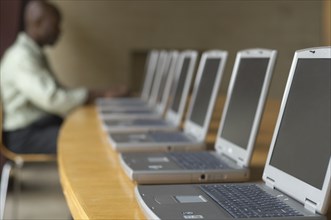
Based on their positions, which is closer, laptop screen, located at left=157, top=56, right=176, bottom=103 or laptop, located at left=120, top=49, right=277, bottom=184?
laptop, located at left=120, top=49, right=277, bottom=184

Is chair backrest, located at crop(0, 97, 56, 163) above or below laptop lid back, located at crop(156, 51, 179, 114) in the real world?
below

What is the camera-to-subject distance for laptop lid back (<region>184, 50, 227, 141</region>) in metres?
2.31

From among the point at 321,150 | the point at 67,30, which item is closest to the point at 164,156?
the point at 321,150

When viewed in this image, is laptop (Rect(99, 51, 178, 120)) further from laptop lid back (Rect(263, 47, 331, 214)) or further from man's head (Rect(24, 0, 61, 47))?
laptop lid back (Rect(263, 47, 331, 214))

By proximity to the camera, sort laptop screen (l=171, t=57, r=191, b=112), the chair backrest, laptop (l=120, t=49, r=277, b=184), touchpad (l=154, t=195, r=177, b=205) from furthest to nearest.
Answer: the chair backrest
laptop screen (l=171, t=57, r=191, b=112)
laptop (l=120, t=49, r=277, b=184)
touchpad (l=154, t=195, r=177, b=205)

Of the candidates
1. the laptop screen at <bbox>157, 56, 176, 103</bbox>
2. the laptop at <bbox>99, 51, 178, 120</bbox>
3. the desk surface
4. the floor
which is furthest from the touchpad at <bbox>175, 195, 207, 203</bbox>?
the floor

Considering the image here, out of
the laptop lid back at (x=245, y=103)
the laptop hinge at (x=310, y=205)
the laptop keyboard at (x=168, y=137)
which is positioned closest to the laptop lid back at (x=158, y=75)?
the laptop keyboard at (x=168, y=137)

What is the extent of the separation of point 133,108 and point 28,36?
111 cm

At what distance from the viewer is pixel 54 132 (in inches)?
157

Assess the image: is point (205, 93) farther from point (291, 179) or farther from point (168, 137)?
point (291, 179)

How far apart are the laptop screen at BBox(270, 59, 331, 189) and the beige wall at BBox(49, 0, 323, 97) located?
20.1 feet

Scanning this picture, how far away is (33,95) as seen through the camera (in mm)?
4086

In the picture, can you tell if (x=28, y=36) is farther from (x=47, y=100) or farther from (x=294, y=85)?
(x=294, y=85)

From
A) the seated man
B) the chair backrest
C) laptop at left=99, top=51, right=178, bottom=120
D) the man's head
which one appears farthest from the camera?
the man's head
